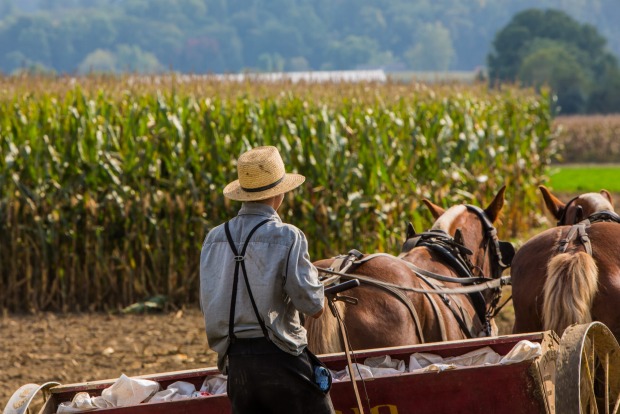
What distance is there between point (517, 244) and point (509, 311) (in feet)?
14.0

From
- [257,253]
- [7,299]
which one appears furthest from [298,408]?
[7,299]

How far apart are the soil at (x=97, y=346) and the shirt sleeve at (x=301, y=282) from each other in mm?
4548

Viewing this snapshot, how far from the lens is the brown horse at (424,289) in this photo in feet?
16.9

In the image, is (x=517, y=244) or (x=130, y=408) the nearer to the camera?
(x=130, y=408)

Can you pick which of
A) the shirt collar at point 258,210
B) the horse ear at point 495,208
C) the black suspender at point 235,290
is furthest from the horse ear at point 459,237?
the black suspender at point 235,290

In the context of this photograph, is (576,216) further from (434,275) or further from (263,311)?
(263,311)

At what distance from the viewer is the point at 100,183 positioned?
11727 mm

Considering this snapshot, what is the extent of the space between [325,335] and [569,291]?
1.28 metres

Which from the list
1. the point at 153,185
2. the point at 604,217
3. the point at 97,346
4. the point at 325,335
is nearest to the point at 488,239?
the point at 604,217

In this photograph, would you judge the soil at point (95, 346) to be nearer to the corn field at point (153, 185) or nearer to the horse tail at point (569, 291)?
the corn field at point (153, 185)

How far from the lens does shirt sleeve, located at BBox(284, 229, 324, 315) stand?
4145 millimetres

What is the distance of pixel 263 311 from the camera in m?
4.16

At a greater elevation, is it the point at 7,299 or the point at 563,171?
→ the point at 7,299

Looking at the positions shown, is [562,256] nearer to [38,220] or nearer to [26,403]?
[26,403]
